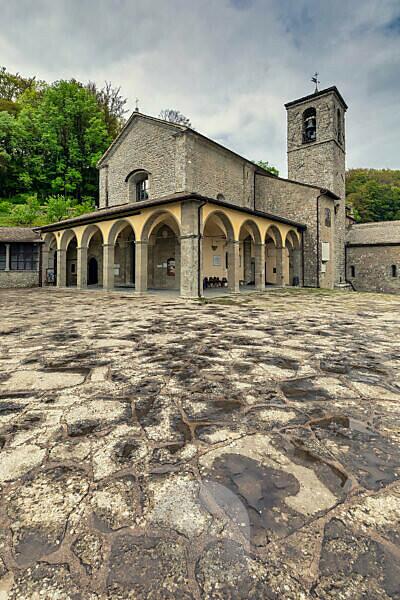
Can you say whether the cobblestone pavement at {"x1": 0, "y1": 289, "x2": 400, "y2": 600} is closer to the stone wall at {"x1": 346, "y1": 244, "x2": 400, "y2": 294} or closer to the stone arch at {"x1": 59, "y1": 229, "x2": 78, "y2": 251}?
the stone arch at {"x1": 59, "y1": 229, "x2": 78, "y2": 251}

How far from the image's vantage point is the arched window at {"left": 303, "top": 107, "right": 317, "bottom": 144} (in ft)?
73.1

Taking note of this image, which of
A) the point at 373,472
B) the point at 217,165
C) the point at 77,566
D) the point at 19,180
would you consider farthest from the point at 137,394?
the point at 19,180

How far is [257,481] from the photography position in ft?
5.52

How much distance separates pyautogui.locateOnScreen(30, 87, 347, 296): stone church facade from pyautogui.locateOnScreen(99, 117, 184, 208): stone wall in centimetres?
6

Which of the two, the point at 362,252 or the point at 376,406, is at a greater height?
the point at 362,252

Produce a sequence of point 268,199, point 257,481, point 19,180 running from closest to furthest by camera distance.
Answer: point 257,481 < point 268,199 < point 19,180

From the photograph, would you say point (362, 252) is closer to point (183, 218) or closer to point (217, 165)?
point (217, 165)

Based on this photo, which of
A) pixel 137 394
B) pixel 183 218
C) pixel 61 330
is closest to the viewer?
pixel 137 394

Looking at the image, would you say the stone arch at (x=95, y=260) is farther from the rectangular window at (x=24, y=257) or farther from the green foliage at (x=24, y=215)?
the green foliage at (x=24, y=215)

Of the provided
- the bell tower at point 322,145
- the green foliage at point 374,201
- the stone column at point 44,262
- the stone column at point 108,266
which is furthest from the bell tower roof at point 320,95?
the green foliage at point 374,201

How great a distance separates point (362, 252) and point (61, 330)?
24.9 m

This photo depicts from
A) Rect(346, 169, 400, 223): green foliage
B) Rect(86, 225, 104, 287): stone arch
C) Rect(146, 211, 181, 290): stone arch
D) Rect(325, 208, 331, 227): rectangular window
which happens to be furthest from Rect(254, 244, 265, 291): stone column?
Rect(346, 169, 400, 223): green foliage

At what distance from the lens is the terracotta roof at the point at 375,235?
23.6m

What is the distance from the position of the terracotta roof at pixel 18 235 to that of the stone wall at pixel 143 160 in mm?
5421
